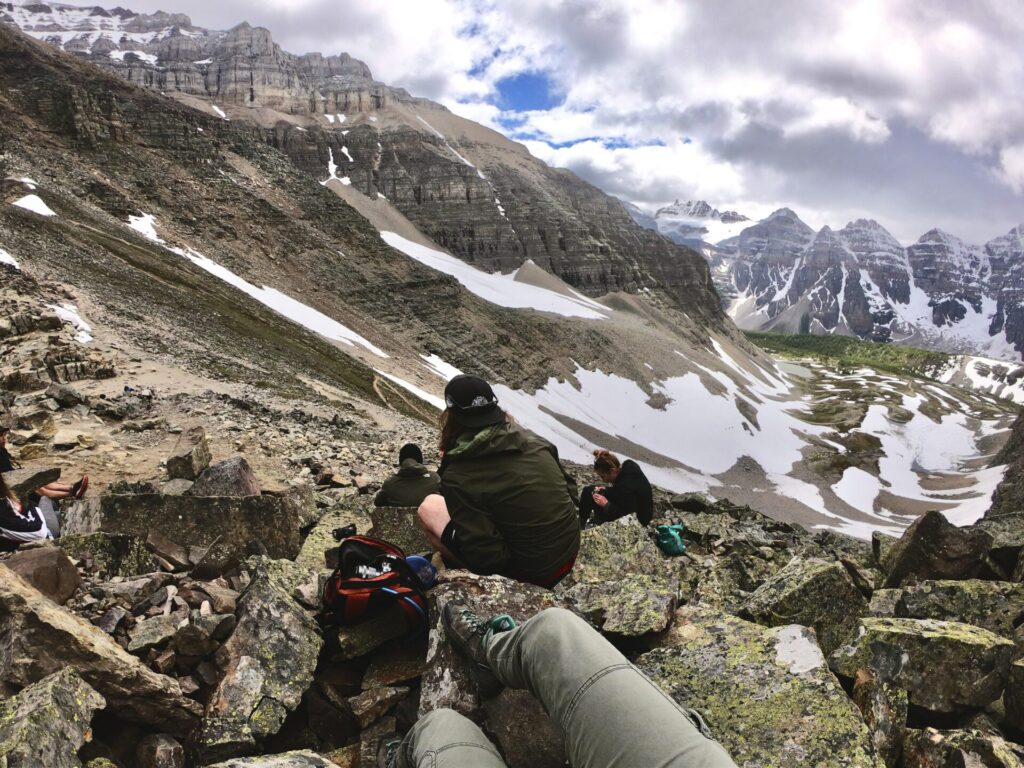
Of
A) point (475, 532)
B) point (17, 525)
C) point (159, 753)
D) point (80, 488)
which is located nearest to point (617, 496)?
point (475, 532)

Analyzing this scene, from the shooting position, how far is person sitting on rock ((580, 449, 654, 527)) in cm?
988

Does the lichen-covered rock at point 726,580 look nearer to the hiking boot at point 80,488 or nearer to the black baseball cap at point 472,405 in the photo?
the black baseball cap at point 472,405

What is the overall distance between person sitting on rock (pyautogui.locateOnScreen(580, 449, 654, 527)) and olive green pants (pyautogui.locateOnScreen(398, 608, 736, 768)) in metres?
6.33

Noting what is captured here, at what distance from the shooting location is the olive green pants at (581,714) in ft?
9.35

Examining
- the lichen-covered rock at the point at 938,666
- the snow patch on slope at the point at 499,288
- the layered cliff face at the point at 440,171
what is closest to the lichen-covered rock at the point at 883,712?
the lichen-covered rock at the point at 938,666

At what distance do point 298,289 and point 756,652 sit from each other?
206ft

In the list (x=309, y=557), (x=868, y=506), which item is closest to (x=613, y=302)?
(x=868, y=506)

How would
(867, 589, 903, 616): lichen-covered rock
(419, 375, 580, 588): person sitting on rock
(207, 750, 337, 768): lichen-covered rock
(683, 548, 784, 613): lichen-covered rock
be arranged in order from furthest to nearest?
1. (683, 548, 784, 613): lichen-covered rock
2. (867, 589, 903, 616): lichen-covered rock
3. (419, 375, 580, 588): person sitting on rock
4. (207, 750, 337, 768): lichen-covered rock

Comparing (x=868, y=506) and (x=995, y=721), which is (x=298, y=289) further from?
(x=868, y=506)

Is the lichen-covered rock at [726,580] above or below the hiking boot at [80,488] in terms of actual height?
above

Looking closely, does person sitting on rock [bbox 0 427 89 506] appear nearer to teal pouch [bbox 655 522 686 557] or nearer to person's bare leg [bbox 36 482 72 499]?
person's bare leg [bbox 36 482 72 499]

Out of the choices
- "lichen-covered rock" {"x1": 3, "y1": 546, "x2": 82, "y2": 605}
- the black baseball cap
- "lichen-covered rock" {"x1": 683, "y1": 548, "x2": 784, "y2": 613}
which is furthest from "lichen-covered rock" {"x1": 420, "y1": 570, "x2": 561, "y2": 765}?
"lichen-covered rock" {"x1": 3, "y1": 546, "x2": 82, "y2": 605}

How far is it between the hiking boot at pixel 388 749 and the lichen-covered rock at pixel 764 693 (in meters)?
1.89

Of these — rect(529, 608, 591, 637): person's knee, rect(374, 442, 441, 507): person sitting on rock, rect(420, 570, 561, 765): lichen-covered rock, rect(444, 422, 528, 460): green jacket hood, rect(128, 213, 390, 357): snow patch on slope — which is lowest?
rect(128, 213, 390, 357): snow patch on slope
